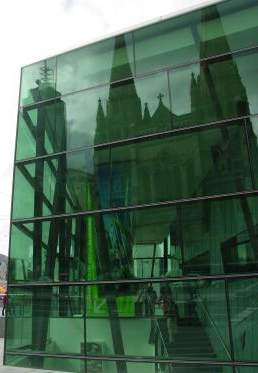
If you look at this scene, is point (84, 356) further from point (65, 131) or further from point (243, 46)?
point (243, 46)

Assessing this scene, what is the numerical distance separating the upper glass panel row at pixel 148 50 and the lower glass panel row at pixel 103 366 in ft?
24.9

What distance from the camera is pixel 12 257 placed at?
13.7 m

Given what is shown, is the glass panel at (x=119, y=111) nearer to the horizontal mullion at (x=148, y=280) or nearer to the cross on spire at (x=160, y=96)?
the cross on spire at (x=160, y=96)

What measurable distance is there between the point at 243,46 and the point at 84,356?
29.3 ft

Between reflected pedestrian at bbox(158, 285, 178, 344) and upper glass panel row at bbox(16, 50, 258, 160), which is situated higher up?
upper glass panel row at bbox(16, 50, 258, 160)

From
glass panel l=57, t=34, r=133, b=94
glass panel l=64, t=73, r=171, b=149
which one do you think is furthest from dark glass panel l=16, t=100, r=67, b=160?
glass panel l=57, t=34, r=133, b=94

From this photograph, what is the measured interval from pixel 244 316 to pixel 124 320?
3038 mm

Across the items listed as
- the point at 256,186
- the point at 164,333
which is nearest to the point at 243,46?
the point at 256,186

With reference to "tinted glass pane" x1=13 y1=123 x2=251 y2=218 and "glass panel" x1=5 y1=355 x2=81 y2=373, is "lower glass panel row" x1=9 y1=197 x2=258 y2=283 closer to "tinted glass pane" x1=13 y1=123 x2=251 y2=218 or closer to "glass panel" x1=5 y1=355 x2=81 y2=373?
"tinted glass pane" x1=13 y1=123 x2=251 y2=218

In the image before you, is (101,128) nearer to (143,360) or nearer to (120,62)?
(120,62)

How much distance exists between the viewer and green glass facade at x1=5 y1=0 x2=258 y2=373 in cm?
1120

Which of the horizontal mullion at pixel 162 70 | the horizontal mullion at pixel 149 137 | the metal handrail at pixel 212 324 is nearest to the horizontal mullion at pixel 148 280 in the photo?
the metal handrail at pixel 212 324

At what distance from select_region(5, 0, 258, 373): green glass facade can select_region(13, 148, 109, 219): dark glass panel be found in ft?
0.13

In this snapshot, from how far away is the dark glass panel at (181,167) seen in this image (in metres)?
11.6
